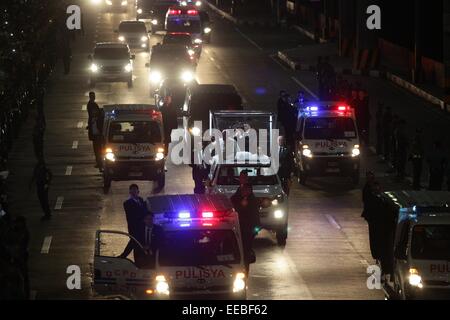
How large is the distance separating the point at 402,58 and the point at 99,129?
2929cm

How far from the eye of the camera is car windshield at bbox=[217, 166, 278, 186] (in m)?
29.6

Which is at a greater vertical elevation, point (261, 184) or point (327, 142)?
point (261, 184)

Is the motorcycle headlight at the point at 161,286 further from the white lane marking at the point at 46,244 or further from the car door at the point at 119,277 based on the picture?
the white lane marking at the point at 46,244

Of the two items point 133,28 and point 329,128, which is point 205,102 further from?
point 133,28

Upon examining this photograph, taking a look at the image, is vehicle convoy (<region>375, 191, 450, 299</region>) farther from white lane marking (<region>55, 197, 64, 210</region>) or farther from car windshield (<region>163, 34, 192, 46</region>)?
car windshield (<region>163, 34, 192, 46</region>)

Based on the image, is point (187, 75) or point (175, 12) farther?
point (175, 12)

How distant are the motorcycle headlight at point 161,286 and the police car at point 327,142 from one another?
16257mm

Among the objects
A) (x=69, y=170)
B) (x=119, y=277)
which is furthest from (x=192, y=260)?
(x=69, y=170)

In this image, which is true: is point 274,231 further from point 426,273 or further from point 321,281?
point 426,273

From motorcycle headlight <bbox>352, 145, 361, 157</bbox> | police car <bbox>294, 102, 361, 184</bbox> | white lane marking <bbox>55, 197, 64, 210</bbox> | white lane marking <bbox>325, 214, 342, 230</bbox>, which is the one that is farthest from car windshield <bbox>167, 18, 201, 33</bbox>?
white lane marking <bbox>325, 214, 342, 230</bbox>

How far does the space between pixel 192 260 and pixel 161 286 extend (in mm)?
590

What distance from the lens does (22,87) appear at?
49.4 metres

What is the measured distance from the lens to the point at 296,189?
1438 inches
